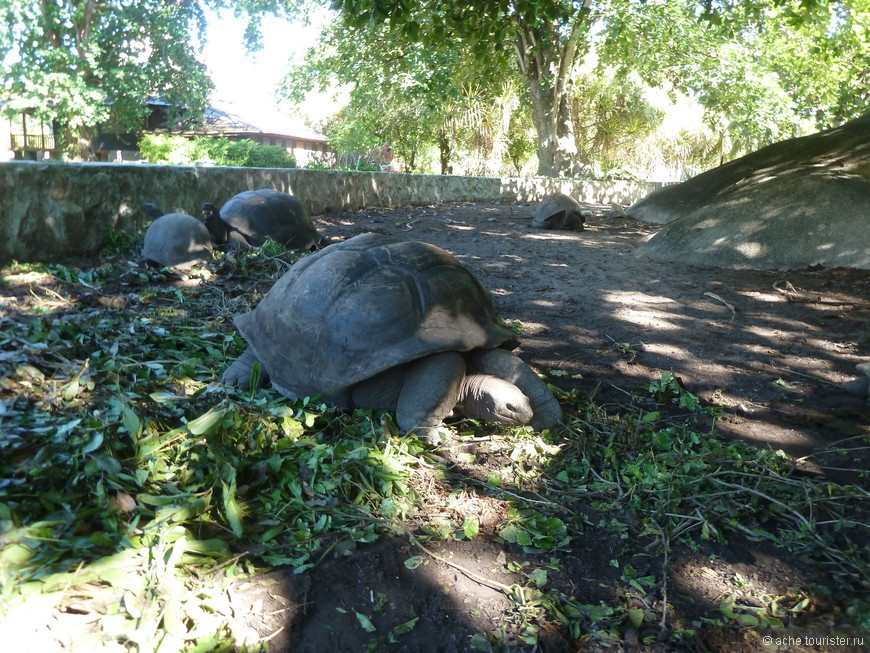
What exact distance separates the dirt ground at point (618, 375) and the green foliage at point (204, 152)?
12.3 metres

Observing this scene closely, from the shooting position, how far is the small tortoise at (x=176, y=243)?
641 cm

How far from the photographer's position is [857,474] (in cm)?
310

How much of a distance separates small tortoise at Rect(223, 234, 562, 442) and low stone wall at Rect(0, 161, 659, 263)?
12.0 feet

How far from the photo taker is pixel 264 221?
7.17 meters

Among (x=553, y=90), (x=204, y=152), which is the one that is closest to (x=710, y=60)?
(x=553, y=90)

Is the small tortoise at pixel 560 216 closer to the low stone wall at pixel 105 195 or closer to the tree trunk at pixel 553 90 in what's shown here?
the low stone wall at pixel 105 195

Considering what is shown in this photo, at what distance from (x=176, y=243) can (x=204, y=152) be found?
49.5 ft

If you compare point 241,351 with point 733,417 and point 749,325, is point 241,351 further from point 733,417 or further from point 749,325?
point 749,325

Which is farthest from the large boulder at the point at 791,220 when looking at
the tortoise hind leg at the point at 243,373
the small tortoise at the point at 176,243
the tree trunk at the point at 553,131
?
the tree trunk at the point at 553,131

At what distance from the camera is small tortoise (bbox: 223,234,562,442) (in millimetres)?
3406

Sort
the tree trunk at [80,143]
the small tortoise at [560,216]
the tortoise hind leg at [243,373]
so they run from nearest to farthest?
the tortoise hind leg at [243,373], the small tortoise at [560,216], the tree trunk at [80,143]

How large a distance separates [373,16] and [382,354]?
2.94 m

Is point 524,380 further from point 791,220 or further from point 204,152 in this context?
point 204,152

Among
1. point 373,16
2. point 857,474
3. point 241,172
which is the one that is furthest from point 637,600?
point 241,172
